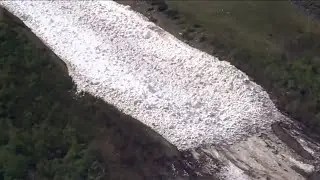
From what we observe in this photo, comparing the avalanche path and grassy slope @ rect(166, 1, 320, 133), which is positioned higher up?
grassy slope @ rect(166, 1, 320, 133)

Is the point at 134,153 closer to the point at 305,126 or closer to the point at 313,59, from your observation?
the point at 305,126

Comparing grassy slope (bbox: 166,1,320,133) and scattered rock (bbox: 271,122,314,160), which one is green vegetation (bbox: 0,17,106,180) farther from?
grassy slope (bbox: 166,1,320,133)

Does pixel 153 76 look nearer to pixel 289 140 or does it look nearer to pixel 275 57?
pixel 275 57

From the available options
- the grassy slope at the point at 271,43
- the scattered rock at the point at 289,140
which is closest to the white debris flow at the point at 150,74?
the scattered rock at the point at 289,140

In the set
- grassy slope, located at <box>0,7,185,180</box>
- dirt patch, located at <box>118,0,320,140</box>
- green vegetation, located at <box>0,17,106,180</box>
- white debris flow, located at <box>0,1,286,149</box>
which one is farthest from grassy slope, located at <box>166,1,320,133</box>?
green vegetation, located at <box>0,17,106,180</box>

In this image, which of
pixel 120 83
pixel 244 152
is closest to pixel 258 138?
pixel 244 152
